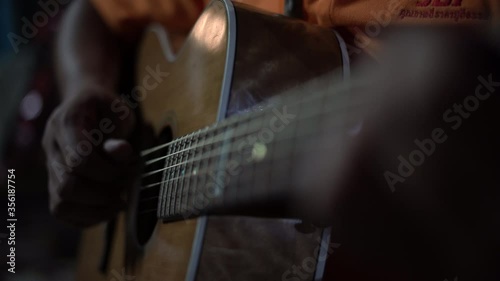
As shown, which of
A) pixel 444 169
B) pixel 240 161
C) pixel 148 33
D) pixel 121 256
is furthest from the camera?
pixel 148 33

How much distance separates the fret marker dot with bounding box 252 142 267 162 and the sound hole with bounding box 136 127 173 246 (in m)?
0.24

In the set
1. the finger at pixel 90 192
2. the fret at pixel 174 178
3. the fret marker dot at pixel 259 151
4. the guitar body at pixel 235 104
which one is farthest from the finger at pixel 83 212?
the fret marker dot at pixel 259 151

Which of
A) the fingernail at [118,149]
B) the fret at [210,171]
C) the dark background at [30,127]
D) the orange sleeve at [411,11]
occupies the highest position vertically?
the orange sleeve at [411,11]

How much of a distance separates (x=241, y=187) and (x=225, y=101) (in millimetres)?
139

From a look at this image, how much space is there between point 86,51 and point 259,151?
648 millimetres

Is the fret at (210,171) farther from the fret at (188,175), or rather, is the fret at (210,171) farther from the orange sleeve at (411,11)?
the orange sleeve at (411,11)

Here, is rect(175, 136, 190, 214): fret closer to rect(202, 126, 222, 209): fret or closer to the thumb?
rect(202, 126, 222, 209): fret

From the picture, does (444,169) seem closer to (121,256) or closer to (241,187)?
(241,187)

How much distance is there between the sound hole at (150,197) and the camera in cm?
61

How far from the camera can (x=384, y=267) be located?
0.34 m

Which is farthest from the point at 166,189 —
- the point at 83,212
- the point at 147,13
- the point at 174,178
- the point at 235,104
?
the point at 147,13

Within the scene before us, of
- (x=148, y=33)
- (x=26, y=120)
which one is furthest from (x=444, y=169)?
(x=26, y=120)

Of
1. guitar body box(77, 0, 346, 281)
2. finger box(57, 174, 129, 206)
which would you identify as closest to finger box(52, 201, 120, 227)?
finger box(57, 174, 129, 206)

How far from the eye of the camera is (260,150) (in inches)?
14.9
